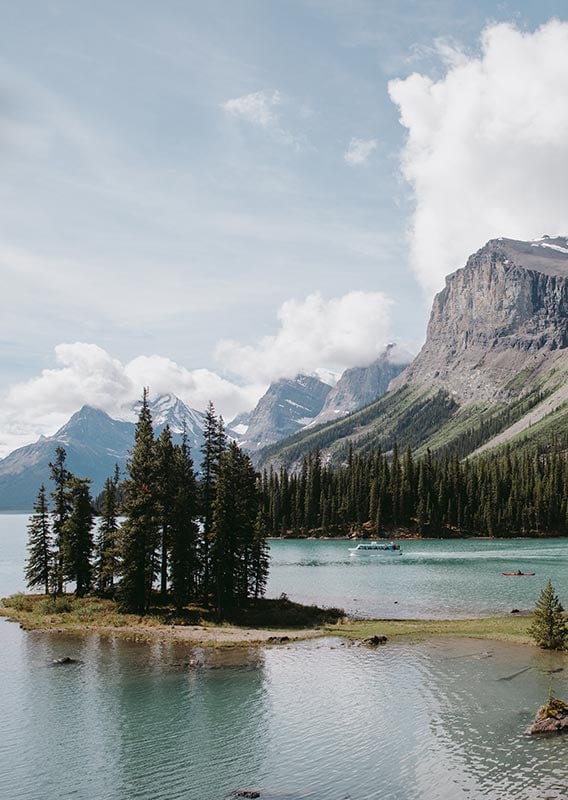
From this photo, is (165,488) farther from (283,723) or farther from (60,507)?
(283,723)

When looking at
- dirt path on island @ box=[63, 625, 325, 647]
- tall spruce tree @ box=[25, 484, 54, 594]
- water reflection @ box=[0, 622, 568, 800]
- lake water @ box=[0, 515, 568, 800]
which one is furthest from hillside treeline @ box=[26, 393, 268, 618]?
water reflection @ box=[0, 622, 568, 800]

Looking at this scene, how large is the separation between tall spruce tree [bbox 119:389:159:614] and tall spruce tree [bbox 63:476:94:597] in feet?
39.6

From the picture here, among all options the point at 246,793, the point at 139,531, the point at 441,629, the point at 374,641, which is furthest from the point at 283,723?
the point at 139,531

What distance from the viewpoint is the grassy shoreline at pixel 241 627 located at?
5588cm

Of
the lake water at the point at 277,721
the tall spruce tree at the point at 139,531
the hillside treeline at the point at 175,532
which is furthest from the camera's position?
the hillside treeline at the point at 175,532

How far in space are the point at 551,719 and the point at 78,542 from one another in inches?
2360

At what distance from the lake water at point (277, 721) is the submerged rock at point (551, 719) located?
0.83m

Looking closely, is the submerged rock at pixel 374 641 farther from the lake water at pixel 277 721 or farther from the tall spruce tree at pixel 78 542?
the tall spruce tree at pixel 78 542

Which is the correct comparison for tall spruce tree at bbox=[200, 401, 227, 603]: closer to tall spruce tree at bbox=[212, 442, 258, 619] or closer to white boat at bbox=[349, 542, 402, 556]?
tall spruce tree at bbox=[212, 442, 258, 619]

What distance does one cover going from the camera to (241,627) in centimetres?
6178

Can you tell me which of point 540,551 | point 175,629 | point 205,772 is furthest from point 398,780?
point 540,551

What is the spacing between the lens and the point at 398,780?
2808 cm

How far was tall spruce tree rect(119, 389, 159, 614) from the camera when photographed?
6550cm

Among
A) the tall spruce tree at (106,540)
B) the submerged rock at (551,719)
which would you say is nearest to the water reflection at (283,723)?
the submerged rock at (551,719)
